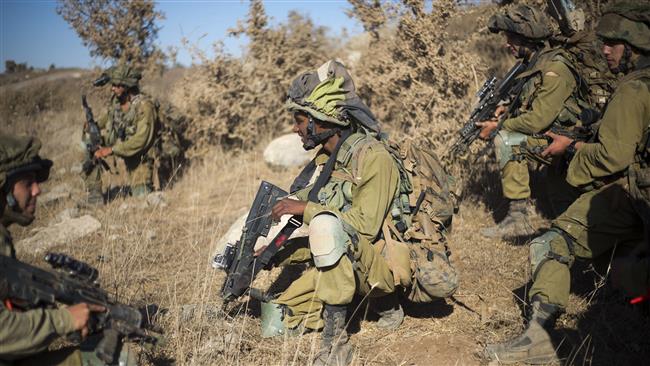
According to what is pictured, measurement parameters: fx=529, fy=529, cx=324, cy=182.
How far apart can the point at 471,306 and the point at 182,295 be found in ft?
8.38

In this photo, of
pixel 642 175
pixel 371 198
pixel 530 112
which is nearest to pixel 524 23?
pixel 530 112

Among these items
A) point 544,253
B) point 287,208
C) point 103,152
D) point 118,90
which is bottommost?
point 544,253

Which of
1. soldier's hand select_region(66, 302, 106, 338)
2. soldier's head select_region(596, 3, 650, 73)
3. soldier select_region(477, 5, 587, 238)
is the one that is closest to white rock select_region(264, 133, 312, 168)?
soldier select_region(477, 5, 587, 238)

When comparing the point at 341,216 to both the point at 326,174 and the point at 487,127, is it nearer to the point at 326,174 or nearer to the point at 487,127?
the point at 326,174

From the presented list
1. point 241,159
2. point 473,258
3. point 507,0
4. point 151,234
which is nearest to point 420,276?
point 473,258

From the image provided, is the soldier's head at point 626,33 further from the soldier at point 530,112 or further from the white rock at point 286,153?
the white rock at point 286,153

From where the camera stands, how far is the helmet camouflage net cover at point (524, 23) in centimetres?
544

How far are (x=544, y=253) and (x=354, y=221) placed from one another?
140 centimetres

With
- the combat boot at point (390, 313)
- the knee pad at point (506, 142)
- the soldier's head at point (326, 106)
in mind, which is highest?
the soldier's head at point (326, 106)

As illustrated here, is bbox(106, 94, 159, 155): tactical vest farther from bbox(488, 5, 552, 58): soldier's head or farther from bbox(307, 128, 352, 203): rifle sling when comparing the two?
bbox(488, 5, 552, 58): soldier's head

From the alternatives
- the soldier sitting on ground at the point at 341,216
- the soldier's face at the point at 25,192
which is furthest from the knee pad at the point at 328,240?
the soldier's face at the point at 25,192

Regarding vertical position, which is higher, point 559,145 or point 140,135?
point 140,135

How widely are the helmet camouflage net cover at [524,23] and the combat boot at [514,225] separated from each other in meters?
1.81

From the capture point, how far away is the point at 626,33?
3.72 meters
